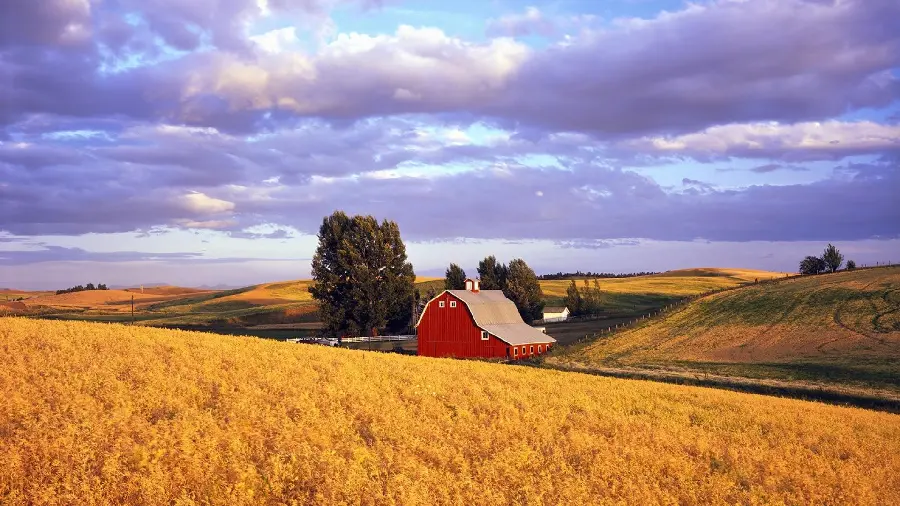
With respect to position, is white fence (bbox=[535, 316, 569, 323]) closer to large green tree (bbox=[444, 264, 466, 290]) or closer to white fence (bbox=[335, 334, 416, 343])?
large green tree (bbox=[444, 264, 466, 290])

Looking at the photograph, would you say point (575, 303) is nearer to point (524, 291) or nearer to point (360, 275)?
point (524, 291)

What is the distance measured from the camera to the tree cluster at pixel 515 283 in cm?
10650

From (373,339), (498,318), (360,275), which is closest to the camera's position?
(498,318)

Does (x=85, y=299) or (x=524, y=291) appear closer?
(x=524, y=291)

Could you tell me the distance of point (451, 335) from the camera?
231 ft

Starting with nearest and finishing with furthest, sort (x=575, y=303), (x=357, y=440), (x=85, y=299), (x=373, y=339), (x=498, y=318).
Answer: (x=357, y=440) < (x=498, y=318) < (x=373, y=339) < (x=575, y=303) < (x=85, y=299)

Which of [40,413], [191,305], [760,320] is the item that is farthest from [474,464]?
[191,305]

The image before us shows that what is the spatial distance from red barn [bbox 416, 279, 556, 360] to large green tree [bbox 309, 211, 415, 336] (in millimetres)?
11833

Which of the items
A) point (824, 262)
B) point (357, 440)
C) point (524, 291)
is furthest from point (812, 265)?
point (357, 440)

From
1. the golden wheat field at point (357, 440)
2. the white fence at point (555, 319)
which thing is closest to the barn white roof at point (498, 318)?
the white fence at point (555, 319)

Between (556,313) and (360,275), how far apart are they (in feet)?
153

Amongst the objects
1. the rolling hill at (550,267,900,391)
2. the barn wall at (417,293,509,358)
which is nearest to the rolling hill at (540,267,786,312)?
the rolling hill at (550,267,900,391)

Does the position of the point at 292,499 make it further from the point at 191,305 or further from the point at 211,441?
the point at 191,305

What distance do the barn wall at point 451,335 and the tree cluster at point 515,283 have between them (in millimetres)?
35478
